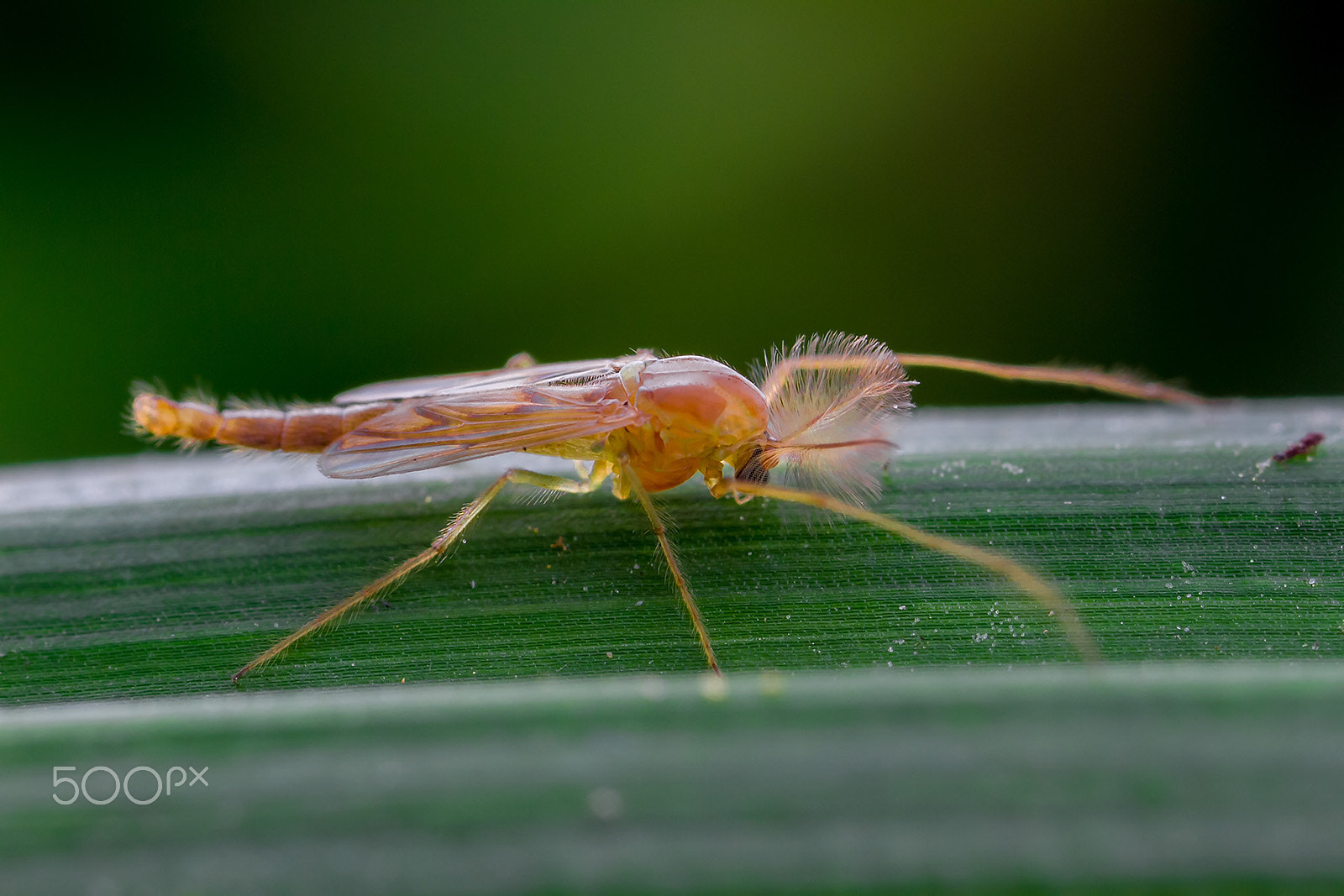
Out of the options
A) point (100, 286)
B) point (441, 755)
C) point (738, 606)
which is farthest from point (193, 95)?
point (441, 755)

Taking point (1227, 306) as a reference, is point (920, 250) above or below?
above

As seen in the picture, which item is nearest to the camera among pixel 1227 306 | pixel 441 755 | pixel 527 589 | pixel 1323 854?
pixel 1323 854

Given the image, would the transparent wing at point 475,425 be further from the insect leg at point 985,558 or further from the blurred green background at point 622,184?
the blurred green background at point 622,184

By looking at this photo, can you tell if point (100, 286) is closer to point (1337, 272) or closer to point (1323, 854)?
point (1323, 854)

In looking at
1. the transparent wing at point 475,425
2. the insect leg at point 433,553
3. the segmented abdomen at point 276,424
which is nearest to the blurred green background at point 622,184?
the segmented abdomen at point 276,424

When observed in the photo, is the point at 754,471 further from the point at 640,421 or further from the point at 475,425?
the point at 475,425

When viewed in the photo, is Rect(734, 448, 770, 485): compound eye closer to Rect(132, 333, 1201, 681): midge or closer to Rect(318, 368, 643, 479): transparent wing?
Rect(132, 333, 1201, 681): midge
